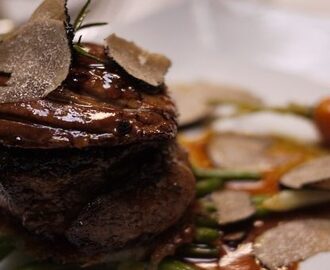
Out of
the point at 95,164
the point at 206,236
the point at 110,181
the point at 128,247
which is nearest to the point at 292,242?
the point at 206,236

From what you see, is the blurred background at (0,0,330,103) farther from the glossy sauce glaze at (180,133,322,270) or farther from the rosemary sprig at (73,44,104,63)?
the rosemary sprig at (73,44,104,63)

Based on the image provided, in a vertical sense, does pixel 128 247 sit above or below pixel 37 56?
below

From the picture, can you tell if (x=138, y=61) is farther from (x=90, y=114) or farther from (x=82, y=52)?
(x=90, y=114)

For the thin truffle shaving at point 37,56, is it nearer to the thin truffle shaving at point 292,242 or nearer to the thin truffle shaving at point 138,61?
the thin truffle shaving at point 138,61

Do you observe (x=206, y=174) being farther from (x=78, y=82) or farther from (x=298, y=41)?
(x=298, y=41)

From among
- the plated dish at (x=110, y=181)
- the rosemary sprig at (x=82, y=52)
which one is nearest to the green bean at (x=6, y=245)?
the plated dish at (x=110, y=181)

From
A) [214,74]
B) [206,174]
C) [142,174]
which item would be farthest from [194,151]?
[142,174]
